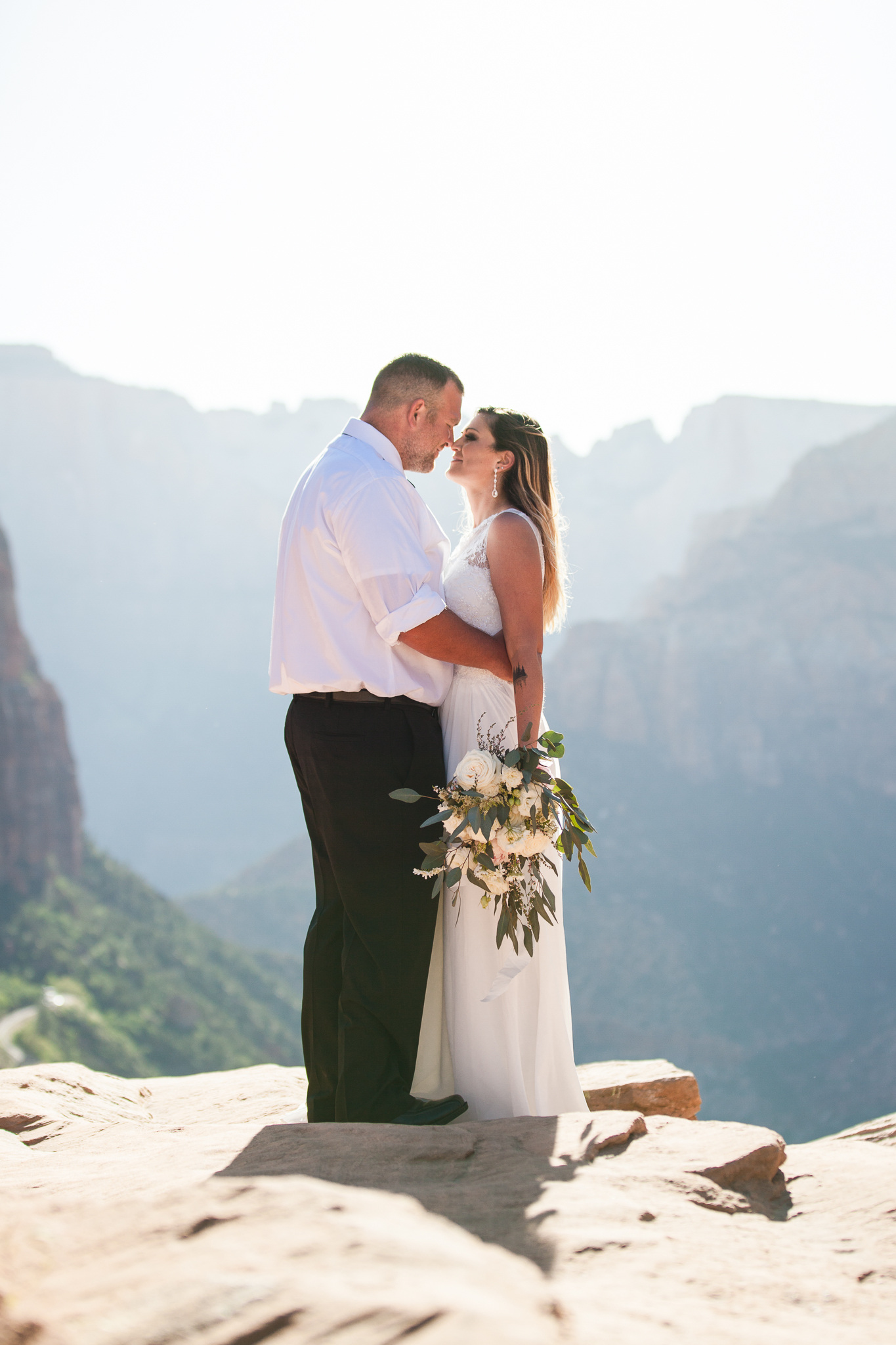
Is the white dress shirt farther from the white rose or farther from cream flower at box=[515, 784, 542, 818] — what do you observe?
cream flower at box=[515, 784, 542, 818]

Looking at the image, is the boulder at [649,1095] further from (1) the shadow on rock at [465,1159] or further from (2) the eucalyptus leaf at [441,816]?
(2) the eucalyptus leaf at [441,816]

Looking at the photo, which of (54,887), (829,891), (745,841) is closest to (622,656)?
(745,841)

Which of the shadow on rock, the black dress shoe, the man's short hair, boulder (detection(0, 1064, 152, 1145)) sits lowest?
boulder (detection(0, 1064, 152, 1145))

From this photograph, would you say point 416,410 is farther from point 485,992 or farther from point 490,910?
point 485,992

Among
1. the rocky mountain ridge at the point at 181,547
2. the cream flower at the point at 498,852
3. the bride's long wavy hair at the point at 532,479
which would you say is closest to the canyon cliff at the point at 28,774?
the bride's long wavy hair at the point at 532,479

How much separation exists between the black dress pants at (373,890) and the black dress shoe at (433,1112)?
5 centimetres

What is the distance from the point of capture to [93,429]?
160125 mm

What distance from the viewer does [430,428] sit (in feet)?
13.0

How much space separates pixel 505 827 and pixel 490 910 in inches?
24.5

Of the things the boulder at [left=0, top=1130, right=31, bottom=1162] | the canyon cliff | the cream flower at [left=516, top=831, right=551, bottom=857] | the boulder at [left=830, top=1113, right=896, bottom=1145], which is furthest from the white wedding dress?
the canyon cliff

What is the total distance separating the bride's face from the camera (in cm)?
415

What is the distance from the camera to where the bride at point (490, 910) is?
3855 mm

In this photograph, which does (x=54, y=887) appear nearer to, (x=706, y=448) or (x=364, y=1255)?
(x=364, y=1255)

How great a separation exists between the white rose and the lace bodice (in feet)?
2.02
